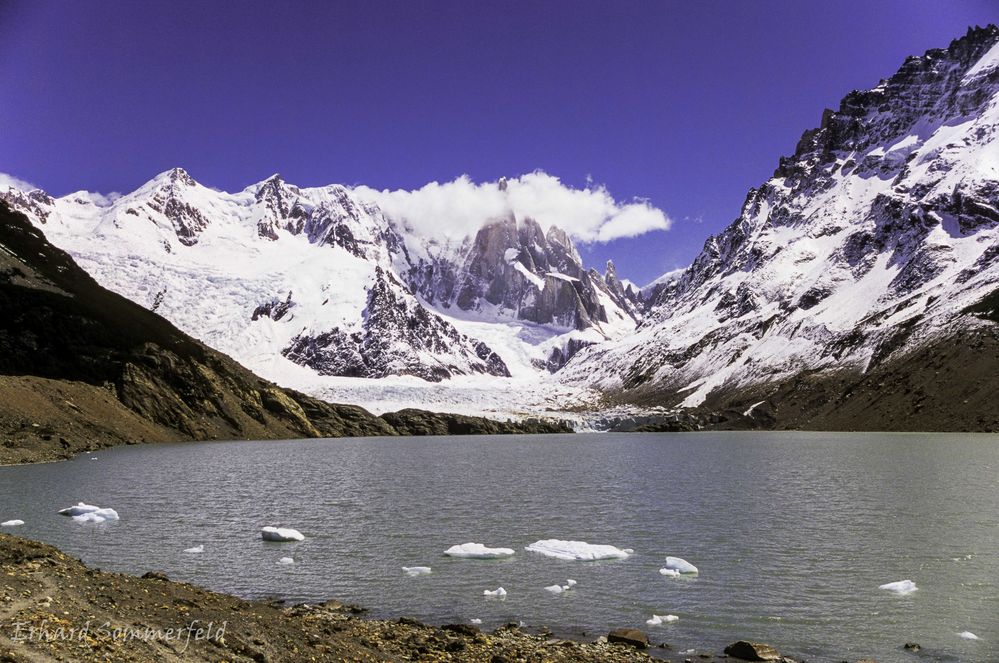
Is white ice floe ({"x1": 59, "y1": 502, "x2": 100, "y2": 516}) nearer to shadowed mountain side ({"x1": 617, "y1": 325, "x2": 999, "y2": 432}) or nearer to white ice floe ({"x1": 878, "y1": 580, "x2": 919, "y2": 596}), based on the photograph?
white ice floe ({"x1": 878, "y1": 580, "x2": 919, "y2": 596})

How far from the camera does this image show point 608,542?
108ft

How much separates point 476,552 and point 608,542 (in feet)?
22.6

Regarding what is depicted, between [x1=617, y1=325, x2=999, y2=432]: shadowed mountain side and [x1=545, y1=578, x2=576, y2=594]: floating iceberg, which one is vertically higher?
[x1=617, y1=325, x2=999, y2=432]: shadowed mountain side

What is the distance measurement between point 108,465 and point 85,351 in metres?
48.4

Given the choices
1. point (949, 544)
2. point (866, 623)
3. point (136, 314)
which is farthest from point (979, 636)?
point (136, 314)

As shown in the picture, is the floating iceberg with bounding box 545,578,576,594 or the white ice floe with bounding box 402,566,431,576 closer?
the floating iceberg with bounding box 545,578,576,594

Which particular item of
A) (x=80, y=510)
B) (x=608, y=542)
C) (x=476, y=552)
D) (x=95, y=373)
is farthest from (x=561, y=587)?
(x=95, y=373)

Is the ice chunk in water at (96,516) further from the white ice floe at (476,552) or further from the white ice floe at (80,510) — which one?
the white ice floe at (476,552)

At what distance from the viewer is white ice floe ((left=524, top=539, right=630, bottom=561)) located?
1149 inches

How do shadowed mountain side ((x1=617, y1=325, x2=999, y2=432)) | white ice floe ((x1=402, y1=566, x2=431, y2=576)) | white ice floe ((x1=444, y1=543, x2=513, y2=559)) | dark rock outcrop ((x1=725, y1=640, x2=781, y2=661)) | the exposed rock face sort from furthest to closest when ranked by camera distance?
1. shadowed mountain side ((x1=617, y1=325, x2=999, y2=432))
2. the exposed rock face
3. white ice floe ((x1=444, y1=543, x2=513, y2=559))
4. white ice floe ((x1=402, y1=566, x2=431, y2=576))
5. dark rock outcrop ((x1=725, y1=640, x2=781, y2=661))

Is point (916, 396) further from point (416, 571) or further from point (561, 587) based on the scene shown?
point (416, 571)

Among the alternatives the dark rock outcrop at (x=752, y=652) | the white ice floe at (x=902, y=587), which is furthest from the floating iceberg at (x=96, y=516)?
the white ice floe at (x=902, y=587)
